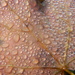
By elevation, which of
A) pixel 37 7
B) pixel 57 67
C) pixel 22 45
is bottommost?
pixel 57 67

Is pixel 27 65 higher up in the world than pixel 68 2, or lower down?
lower down

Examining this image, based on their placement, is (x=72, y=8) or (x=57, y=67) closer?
(x=57, y=67)

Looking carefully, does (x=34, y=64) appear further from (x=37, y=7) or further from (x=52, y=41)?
(x=37, y=7)

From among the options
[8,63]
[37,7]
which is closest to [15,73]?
[8,63]

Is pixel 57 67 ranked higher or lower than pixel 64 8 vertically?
lower

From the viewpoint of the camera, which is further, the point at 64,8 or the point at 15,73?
the point at 64,8

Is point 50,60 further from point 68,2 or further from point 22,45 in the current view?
point 68,2

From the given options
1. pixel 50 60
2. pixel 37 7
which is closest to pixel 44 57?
pixel 50 60
